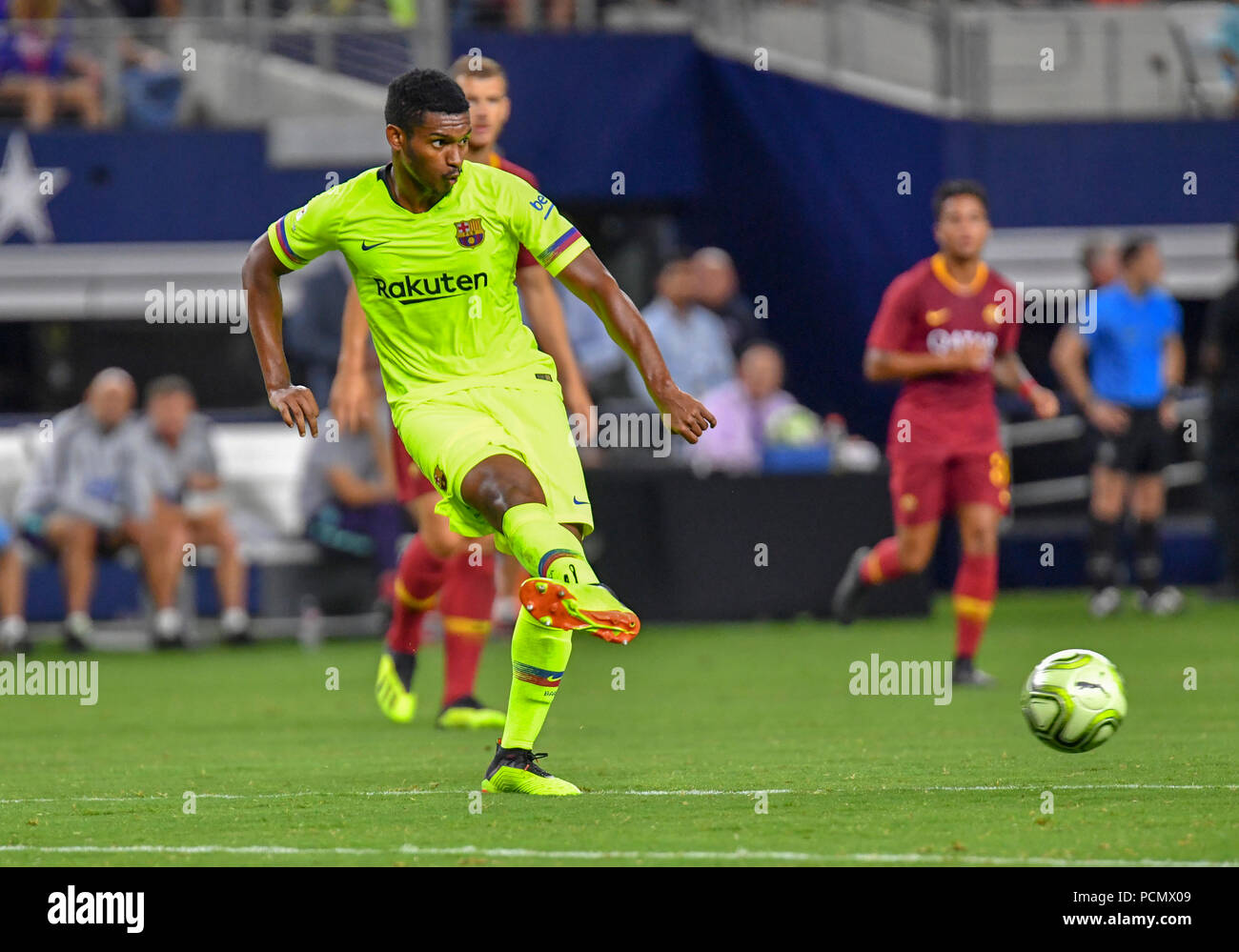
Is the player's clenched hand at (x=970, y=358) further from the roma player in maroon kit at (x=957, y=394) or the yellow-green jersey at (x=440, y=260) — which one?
the yellow-green jersey at (x=440, y=260)

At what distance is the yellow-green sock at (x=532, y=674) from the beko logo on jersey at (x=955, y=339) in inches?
201

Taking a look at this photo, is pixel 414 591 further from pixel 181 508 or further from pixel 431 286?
pixel 181 508

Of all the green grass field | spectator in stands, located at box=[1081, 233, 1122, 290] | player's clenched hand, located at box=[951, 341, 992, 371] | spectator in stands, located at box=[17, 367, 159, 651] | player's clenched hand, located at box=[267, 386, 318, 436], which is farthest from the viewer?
spectator in stands, located at box=[1081, 233, 1122, 290]

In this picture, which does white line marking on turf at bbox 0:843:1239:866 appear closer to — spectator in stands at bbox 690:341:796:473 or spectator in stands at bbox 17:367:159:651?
spectator in stands at bbox 17:367:159:651

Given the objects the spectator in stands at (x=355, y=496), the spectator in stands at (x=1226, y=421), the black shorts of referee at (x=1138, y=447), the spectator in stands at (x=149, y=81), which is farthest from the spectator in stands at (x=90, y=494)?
the spectator in stands at (x=1226, y=421)

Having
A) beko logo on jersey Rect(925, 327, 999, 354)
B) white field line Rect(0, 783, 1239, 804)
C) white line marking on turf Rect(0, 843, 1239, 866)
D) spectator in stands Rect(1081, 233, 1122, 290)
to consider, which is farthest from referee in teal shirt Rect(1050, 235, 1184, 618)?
white line marking on turf Rect(0, 843, 1239, 866)

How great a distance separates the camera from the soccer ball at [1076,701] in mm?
7875

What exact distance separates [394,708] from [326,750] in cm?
89

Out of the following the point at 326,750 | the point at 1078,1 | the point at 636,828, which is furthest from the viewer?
the point at 1078,1

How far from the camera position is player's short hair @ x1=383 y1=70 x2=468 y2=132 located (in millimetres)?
7199

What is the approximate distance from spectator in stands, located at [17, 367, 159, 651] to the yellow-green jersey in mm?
8548

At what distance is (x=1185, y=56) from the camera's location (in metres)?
19.0
